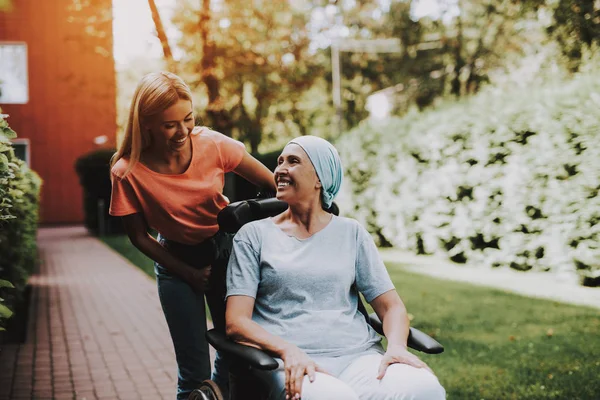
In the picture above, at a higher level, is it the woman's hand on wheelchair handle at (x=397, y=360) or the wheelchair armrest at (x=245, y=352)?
the wheelchair armrest at (x=245, y=352)

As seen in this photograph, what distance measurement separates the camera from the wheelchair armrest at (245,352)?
99.2 inches

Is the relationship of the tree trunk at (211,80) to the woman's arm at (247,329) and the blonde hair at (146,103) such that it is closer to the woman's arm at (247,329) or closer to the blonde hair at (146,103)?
the blonde hair at (146,103)

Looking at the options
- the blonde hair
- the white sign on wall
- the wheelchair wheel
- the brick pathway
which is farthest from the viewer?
the white sign on wall

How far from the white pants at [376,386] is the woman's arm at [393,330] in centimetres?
3

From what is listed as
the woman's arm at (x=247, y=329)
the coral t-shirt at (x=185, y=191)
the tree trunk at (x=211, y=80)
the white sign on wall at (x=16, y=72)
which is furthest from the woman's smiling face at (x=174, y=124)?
the white sign on wall at (x=16, y=72)

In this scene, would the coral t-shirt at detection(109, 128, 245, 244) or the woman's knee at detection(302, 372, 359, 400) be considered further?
the coral t-shirt at detection(109, 128, 245, 244)

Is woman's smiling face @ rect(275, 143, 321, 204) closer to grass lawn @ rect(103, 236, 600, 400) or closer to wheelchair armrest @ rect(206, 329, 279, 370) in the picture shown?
wheelchair armrest @ rect(206, 329, 279, 370)

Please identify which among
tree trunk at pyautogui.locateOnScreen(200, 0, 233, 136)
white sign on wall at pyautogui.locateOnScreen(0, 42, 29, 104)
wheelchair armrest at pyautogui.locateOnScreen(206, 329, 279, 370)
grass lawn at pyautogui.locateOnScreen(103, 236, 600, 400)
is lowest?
grass lawn at pyautogui.locateOnScreen(103, 236, 600, 400)

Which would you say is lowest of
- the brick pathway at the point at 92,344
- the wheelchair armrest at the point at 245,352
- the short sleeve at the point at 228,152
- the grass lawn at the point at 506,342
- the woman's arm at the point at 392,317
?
the brick pathway at the point at 92,344

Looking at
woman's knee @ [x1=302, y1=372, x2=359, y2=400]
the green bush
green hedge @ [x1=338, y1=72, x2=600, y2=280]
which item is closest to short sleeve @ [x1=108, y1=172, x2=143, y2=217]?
woman's knee @ [x1=302, y1=372, x2=359, y2=400]

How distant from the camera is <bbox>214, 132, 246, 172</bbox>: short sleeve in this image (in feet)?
10.9

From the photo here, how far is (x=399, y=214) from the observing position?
13.2 meters

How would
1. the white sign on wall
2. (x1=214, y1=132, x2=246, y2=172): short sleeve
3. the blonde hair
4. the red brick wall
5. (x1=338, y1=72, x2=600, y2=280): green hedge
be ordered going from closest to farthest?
the blonde hair, (x1=214, y1=132, x2=246, y2=172): short sleeve, (x1=338, y1=72, x2=600, y2=280): green hedge, the white sign on wall, the red brick wall

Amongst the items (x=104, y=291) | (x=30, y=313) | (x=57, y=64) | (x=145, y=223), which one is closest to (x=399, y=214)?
(x=104, y=291)
